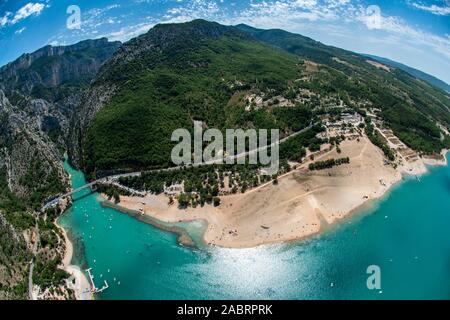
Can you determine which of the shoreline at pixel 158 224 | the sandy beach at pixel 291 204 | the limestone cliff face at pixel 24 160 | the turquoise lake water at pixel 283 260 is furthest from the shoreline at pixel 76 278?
the limestone cliff face at pixel 24 160

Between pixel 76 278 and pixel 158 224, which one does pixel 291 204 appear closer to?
pixel 158 224

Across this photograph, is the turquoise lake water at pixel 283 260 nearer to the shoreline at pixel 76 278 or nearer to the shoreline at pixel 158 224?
the shoreline at pixel 158 224

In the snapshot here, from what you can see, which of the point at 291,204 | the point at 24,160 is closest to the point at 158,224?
the point at 291,204

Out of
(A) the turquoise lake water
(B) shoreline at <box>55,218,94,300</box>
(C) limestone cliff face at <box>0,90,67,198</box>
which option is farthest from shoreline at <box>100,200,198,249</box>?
(C) limestone cliff face at <box>0,90,67,198</box>
